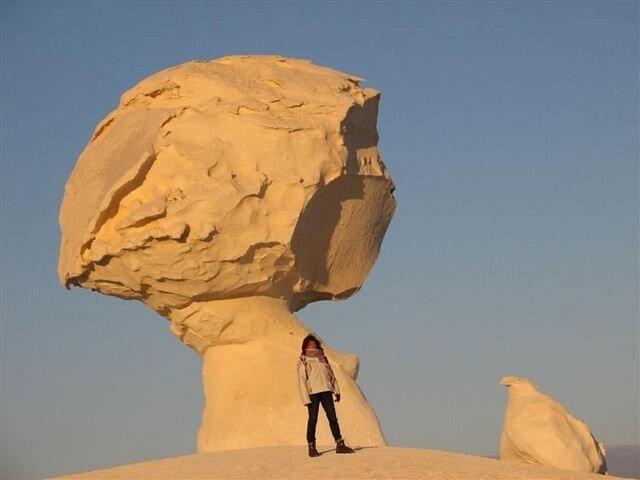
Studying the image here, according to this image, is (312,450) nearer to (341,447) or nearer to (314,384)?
(341,447)

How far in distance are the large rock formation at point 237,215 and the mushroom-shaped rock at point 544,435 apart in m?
2.41

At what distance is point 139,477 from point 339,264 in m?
8.89

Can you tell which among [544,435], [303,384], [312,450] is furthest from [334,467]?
[544,435]

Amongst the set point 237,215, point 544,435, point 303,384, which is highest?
point 237,215

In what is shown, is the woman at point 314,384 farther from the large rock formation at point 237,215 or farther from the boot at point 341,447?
the large rock formation at point 237,215

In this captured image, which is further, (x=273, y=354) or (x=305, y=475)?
(x=273, y=354)

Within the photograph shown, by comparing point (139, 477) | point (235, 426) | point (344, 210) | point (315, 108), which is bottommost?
point (235, 426)

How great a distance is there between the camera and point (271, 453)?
54.0 feet

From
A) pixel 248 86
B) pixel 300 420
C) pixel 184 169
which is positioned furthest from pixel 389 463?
pixel 248 86

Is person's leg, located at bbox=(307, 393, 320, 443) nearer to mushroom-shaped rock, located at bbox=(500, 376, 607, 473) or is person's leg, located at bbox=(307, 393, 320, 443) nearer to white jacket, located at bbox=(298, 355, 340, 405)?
white jacket, located at bbox=(298, 355, 340, 405)

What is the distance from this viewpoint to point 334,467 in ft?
47.3

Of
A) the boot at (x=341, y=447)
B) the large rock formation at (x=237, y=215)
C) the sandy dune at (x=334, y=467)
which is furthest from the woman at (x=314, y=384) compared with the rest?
the large rock formation at (x=237, y=215)

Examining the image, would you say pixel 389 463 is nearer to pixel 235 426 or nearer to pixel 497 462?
pixel 497 462

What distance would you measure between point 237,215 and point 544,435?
6.37 meters
